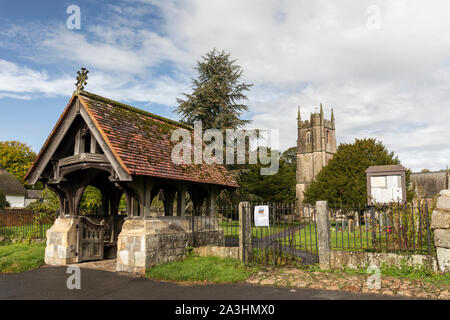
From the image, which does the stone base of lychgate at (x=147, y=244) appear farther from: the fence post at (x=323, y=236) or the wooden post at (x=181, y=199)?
the fence post at (x=323, y=236)

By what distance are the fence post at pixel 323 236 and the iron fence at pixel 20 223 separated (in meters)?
13.6

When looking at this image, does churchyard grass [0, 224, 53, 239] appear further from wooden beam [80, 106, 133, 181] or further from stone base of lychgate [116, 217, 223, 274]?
wooden beam [80, 106, 133, 181]

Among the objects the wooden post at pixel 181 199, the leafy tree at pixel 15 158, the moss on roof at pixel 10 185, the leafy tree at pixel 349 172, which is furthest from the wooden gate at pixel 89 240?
the leafy tree at pixel 15 158

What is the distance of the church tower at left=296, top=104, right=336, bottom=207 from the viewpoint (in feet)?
203

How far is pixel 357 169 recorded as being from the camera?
31484mm

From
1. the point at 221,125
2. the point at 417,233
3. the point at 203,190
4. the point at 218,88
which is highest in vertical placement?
the point at 218,88

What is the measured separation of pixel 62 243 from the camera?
11047 millimetres

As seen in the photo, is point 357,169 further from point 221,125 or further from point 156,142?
point 156,142

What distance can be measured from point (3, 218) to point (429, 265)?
1871 centimetres

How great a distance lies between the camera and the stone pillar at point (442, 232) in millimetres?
8078

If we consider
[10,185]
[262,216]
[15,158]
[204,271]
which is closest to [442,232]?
[262,216]

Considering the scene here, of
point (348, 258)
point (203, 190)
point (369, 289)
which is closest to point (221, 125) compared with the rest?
point (203, 190)

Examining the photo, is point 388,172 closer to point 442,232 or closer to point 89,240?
point 442,232

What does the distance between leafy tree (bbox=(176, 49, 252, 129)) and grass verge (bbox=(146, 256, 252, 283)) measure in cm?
1478
